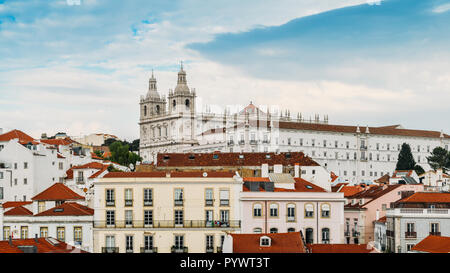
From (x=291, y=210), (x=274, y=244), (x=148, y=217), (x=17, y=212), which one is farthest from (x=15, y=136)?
(x=274, y=244)

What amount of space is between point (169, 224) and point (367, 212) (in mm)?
16063

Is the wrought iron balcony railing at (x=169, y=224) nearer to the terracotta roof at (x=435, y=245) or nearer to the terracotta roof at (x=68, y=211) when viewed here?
the terracotta roof at (x=68, y=211)

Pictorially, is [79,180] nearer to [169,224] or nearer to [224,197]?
[169,224]

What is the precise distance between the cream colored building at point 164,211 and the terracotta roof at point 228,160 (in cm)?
2714

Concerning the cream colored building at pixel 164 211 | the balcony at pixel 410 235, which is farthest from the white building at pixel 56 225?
the balcony at pixel 410 235

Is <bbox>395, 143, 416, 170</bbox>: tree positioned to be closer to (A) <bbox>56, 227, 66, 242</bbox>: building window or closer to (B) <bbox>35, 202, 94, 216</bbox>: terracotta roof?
(B) <bbox>35, 202, 94, 216</bbox>: terracotta roof

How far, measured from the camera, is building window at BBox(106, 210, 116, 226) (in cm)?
4888

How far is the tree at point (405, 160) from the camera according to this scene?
143750 mm

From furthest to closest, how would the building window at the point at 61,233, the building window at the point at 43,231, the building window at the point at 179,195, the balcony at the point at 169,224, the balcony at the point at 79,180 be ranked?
the balcony at the point at 79,180 → the building window at the point at 179,195 → the balcony at the point at 169,224 → the building window at the point at 43,231 → the building window at the point at 61,233

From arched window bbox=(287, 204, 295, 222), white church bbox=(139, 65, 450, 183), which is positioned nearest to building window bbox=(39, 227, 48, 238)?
arched window bbox=(287, 204, 295, 222)

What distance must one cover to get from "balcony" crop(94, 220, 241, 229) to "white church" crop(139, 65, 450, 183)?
85.1 metres

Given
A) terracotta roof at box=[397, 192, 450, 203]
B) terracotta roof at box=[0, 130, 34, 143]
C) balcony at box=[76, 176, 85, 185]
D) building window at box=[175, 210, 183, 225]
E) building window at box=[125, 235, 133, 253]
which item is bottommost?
building window at box=[125, 235, 133, 253]

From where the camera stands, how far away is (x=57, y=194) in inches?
2291

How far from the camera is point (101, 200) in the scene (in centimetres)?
4975
